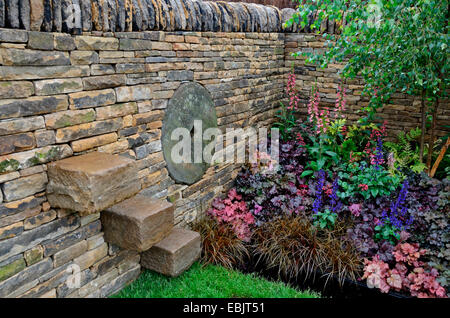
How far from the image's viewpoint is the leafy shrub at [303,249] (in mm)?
3656

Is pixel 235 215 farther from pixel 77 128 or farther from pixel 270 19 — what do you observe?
pixel 270 19

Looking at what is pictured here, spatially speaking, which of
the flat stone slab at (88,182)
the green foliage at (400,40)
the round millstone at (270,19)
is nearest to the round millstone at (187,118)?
the flat stone slab at (88,182)

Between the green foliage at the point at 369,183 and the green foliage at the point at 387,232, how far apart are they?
0.36 m

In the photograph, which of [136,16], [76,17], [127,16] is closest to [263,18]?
[136,16]

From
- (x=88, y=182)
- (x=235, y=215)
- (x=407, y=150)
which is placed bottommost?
(x=235, y=215)

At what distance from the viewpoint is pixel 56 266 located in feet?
8.54

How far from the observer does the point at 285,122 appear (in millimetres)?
5637

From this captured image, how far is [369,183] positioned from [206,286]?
2.19 m

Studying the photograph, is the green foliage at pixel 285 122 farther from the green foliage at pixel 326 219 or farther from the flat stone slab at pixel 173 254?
the flat stone slab at pixel 173 254

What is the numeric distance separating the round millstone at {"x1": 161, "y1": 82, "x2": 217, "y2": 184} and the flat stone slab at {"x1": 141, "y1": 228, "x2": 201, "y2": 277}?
0.69 metres
